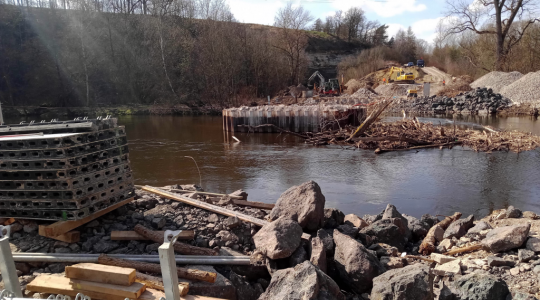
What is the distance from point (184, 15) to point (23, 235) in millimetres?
52631

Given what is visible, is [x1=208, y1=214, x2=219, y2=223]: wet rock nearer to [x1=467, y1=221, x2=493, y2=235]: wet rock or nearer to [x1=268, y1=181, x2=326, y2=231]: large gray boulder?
[x1=268, y1=181, x2=326, y2=231]: large gray boulder

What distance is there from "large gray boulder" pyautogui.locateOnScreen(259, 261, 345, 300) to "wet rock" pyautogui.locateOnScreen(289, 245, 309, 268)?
68 cm

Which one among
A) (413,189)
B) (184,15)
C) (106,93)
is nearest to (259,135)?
(413,189)

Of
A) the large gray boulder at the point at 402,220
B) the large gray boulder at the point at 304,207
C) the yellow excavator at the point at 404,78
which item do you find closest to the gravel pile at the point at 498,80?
the yellow excavator at the point at 404,78

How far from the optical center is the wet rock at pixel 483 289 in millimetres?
3791

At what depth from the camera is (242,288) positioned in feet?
14.6

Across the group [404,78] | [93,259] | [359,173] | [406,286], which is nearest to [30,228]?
[93,259]

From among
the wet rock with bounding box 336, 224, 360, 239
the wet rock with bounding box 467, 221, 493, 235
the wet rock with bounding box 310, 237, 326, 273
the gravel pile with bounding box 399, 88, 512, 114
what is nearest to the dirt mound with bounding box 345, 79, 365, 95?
the gravel pile with bounding box 399, 88, 512, 114

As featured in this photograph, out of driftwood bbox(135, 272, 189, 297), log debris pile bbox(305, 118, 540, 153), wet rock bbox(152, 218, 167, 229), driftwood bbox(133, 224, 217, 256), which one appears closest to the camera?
driftwood bbox(135, 272, 189, 297)

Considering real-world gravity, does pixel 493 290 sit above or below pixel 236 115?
below

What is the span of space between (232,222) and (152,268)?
152 cm

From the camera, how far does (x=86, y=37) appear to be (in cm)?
4228

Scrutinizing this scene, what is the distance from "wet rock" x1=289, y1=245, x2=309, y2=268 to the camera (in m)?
4.69

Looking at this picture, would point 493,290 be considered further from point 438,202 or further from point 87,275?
point 438,202
